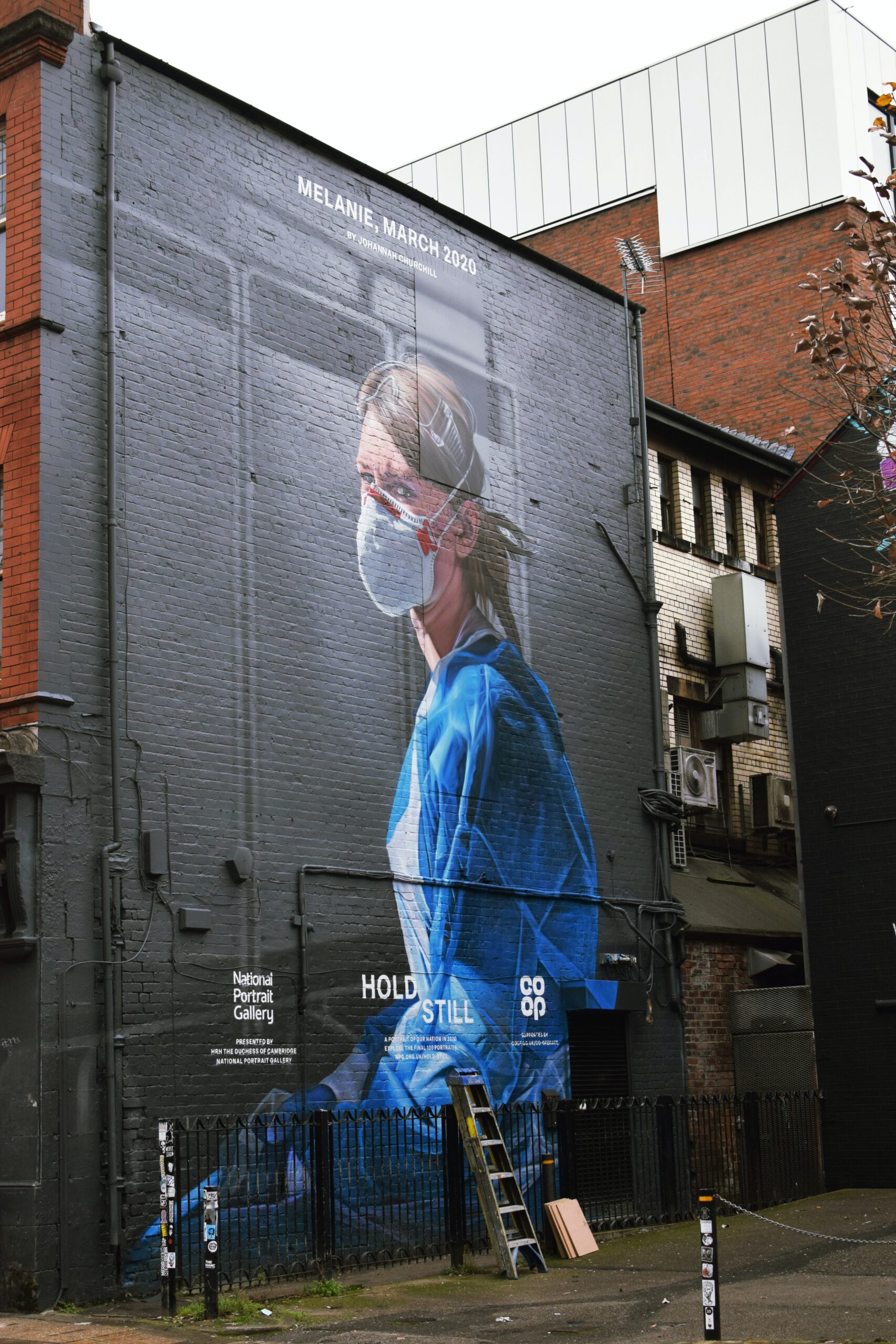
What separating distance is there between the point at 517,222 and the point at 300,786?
20901mm

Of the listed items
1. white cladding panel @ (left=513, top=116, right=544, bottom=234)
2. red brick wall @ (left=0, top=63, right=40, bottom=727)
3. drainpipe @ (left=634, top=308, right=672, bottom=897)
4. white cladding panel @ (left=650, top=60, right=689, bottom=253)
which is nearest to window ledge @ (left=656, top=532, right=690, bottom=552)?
drainpipe @ (left=634, top=308, right=672, bottom=897)

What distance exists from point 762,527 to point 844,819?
6608 mm

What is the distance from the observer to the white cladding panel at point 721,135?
1152 inches

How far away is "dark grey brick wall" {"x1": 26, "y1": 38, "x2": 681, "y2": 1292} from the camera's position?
13641mm

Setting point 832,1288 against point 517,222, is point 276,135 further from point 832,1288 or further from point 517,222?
point 517,222

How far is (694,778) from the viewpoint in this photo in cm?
2150

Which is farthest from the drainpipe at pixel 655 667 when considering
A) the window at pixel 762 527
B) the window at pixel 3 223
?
the window at pixel 3 223

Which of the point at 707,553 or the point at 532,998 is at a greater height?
the point at 707,553

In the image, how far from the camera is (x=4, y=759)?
13.1m

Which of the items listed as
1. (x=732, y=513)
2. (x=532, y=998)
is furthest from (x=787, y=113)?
(x=532, y=998)

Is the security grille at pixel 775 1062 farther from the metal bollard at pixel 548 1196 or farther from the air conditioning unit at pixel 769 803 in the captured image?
the metal bollard at pixel 548 1196

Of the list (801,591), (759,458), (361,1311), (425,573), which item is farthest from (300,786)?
(759,458)

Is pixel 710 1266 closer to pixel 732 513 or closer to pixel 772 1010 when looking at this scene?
pixel 772 1010

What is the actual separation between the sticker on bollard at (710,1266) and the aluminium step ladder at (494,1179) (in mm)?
4426
